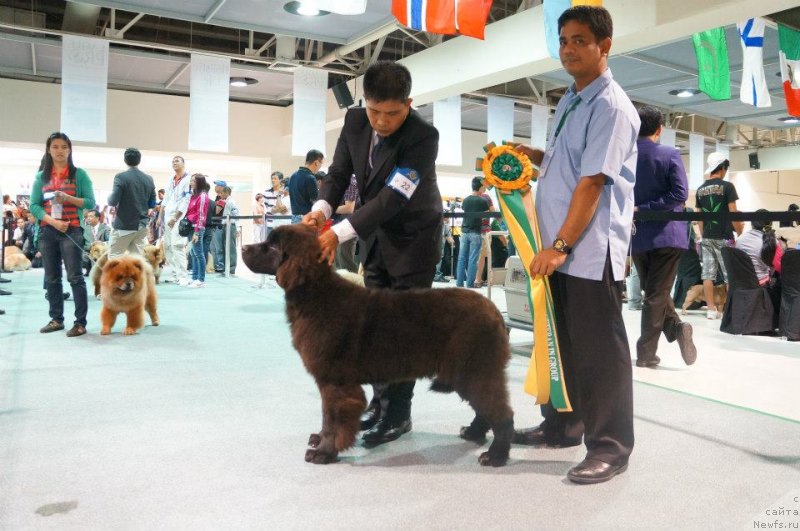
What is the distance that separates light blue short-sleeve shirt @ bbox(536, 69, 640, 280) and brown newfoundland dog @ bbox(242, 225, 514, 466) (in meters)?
0.46

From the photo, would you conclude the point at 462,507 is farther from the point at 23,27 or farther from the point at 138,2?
the point at 23,27

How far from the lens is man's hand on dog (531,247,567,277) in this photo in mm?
2348

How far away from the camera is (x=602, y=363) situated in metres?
2.42

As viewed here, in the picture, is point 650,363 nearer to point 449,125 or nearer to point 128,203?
point 128,203

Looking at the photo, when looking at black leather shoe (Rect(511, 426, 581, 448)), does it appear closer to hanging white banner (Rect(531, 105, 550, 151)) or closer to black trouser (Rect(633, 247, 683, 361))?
black trouser (Rect(633, 247, 683, 361))

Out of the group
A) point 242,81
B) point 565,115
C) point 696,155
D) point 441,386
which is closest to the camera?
point 565,115

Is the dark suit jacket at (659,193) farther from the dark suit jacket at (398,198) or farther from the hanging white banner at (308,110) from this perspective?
the hanging white banner at (308,110)

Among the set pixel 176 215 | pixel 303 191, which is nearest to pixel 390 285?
pixel 303 191

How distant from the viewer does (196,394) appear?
3693mm

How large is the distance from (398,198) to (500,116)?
1077cm

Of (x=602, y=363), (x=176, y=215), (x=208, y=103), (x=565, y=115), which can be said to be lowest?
(x=602, y=363)

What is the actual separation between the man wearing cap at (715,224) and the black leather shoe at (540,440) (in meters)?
4.44

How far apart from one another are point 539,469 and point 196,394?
2128 mm

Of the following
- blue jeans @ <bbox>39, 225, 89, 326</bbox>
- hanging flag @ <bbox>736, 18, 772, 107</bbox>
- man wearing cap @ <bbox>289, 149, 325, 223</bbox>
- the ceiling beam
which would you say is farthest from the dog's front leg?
hanging flag @ <bbox>736, 18, 772, 107</bbox>
